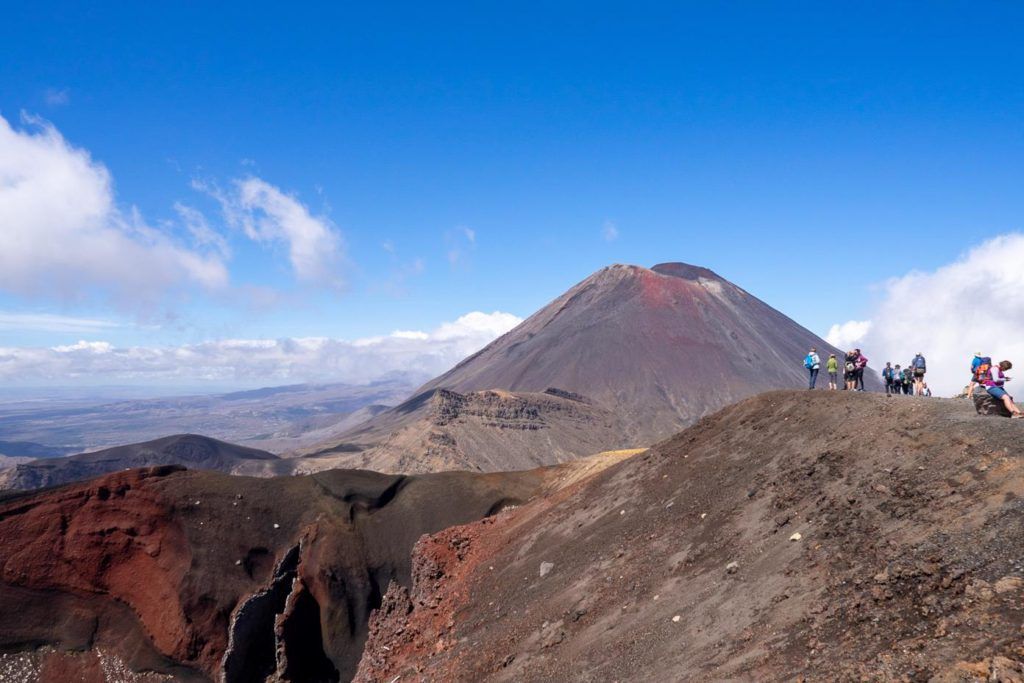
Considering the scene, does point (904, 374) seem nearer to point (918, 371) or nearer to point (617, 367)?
point (918, 371)

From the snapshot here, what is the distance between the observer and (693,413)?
10875 centimetres

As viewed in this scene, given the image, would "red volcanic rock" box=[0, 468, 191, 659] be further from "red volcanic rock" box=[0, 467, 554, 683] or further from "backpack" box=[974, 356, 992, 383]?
"backpack" box=[974, 356, 992, 383]

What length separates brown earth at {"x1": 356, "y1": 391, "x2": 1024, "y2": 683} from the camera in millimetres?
7363

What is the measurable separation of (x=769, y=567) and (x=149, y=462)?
10480 centimetres

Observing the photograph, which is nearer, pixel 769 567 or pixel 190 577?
pixel 769 567

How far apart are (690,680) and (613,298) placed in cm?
14259

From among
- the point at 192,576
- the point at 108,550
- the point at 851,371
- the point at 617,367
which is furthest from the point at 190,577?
the point at 617,367

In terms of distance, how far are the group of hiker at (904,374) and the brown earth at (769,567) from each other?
114 cm

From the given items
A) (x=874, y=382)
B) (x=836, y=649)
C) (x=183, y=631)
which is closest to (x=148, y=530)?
(x=183, y=631)

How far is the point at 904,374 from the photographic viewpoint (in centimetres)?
2220

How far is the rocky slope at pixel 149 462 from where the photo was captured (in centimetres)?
7975

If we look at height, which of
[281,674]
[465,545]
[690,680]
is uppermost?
[690,680]

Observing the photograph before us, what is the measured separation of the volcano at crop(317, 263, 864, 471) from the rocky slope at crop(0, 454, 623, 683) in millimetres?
46661

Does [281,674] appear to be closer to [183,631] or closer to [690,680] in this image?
[183,631]
